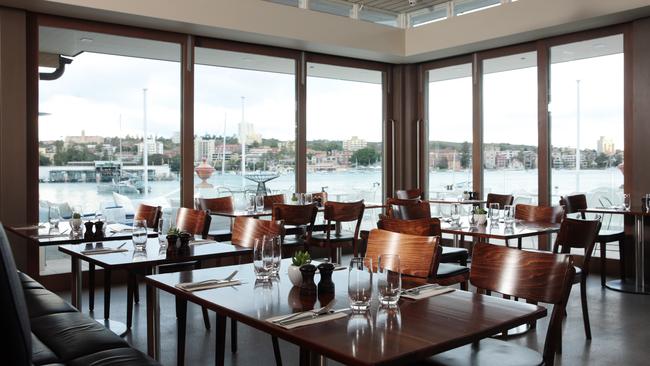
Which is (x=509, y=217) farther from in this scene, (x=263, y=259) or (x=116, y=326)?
(x=116, y=326)

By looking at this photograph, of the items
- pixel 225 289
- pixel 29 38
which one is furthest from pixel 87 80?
pixel 225 289

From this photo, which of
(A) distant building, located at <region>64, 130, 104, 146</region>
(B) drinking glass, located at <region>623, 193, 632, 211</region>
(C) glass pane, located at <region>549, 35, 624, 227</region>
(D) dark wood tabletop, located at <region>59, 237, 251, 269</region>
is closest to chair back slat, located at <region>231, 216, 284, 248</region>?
(D) dark wood tabletop, located at <region>59, 237, 251, 269</region>

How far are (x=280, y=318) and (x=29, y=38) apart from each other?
5.35 m

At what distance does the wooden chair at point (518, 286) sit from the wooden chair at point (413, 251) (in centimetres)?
23

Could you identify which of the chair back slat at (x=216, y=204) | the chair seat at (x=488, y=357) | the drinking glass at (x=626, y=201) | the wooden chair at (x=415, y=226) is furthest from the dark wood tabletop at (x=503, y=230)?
the chair back slat at (x=216, y=204)

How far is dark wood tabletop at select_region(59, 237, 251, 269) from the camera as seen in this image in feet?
9.64

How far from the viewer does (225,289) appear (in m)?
2.25

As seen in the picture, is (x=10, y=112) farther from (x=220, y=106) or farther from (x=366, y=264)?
(x=366, y=264)

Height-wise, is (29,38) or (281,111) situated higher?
(29,38)

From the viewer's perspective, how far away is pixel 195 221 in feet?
14.1

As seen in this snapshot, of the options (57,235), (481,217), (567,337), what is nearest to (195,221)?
(57,235)

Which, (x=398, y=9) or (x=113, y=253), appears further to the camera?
(x=398, y=9)

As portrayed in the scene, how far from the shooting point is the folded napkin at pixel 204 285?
2.25 metres

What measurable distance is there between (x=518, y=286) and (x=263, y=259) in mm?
1069
